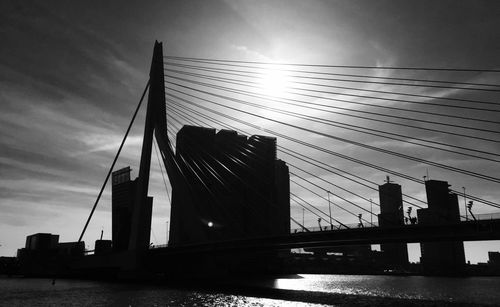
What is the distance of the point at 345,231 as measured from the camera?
4988cm

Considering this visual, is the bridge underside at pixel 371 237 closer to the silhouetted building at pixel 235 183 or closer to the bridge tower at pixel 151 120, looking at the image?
the bridge tower at pixel 151 120

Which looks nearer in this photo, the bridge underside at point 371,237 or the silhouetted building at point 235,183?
the bridge underside at point 371,237

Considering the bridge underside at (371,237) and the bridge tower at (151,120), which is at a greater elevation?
the bridge tower at (151,120)

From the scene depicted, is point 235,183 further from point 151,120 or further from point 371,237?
point 371,237

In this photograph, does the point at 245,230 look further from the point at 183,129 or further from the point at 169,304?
the point at 169,304

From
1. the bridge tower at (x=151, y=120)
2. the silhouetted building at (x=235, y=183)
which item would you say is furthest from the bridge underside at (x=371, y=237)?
the silhouetted building at (x=235, y=183)

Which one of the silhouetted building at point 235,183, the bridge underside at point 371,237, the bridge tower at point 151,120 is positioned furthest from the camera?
the silhouetted building at point 235,183

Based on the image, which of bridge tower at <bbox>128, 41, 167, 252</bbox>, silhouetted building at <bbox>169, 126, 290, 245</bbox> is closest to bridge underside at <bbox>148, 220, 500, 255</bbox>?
bridge tower at <bbox>128, 41, 167, 252</bbox>

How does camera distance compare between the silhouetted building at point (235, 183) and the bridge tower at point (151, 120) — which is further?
the silhouetted building at point (235, 183)

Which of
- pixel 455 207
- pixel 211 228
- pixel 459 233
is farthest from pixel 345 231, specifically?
pixel 455 207

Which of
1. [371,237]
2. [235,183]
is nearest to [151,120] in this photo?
[371,237]

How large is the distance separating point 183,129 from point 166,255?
166ft

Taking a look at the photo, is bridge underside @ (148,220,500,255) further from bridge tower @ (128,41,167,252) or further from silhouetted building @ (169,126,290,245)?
silhouetted building @ (169,126,290,245)

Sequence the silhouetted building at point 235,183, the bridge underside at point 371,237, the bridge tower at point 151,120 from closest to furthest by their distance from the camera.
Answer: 1. the bridge underside at point 371,237
2. the bridge tower at point 151,120
3. the silhouetted building at point 235,183
